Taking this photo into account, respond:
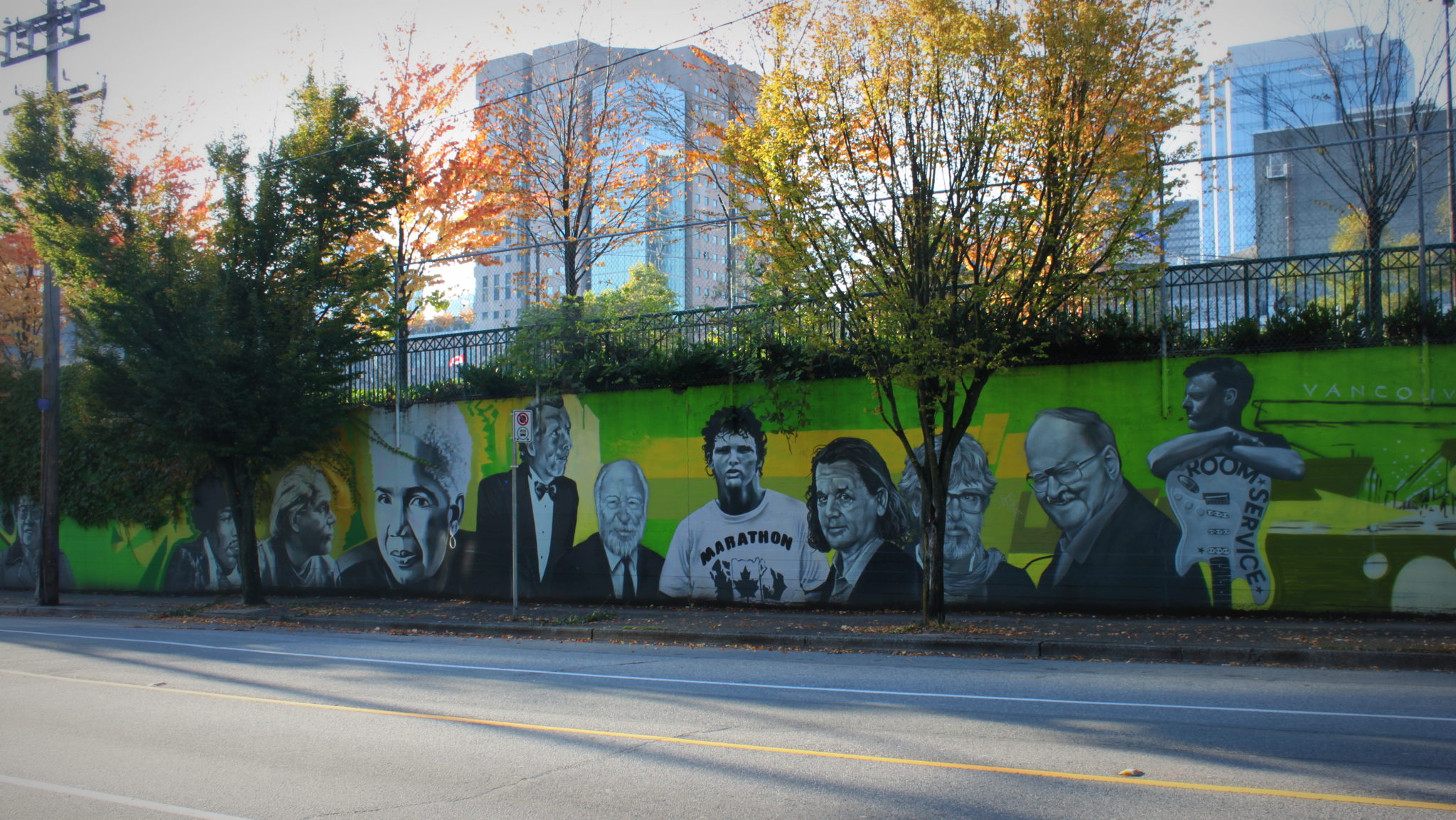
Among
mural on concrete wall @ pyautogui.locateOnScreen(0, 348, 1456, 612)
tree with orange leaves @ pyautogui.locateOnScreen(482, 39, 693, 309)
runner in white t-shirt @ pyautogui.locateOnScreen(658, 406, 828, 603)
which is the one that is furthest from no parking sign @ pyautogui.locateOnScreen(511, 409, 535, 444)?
tree with orange leaves @ pyautogui.locateOnScreen(482, 39, 693, 309)

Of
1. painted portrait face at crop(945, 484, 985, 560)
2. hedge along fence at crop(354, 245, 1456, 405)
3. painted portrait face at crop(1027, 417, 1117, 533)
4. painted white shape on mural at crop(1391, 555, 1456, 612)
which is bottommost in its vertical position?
painted white shape on mural at crop(1391, 555, 1456, 612)

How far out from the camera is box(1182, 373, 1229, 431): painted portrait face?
1321 cm

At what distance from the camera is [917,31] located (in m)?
12.3

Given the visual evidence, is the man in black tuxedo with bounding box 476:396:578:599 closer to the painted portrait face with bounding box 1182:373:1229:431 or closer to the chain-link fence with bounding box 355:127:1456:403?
the chain-link fence with bounding box 355:127:1456:403

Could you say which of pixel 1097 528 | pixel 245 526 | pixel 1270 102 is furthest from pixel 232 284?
pixel 1270 102

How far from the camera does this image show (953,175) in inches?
490

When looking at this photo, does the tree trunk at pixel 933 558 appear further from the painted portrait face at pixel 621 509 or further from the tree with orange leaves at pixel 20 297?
the tree with orange leaves at pixel 20 297

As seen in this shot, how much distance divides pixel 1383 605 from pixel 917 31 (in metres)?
9.14

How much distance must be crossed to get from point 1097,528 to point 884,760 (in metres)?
8.47

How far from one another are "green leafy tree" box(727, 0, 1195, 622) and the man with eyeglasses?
5.73 ft

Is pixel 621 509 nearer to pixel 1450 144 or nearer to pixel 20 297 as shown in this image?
pixel 1450 144

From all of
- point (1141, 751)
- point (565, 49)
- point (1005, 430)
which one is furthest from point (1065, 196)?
point (565, 49)

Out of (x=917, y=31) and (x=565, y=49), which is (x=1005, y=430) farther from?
(x=565, y=49)

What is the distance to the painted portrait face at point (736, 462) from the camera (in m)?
16.0
